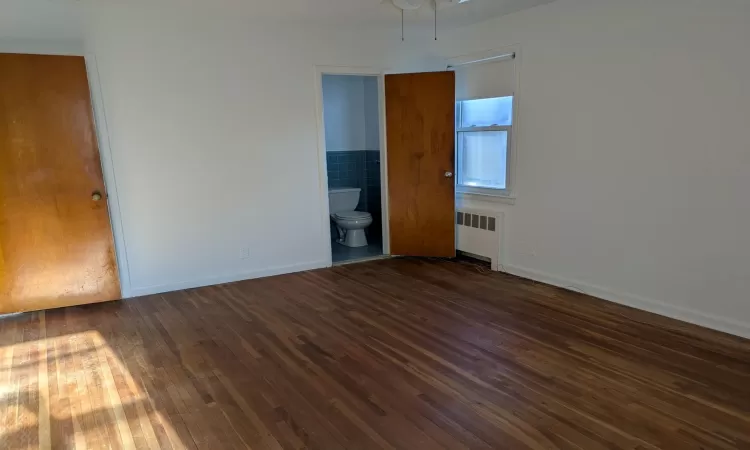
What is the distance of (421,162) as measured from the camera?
16.5 feet

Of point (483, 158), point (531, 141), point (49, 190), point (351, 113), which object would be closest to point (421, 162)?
point (483, 158)

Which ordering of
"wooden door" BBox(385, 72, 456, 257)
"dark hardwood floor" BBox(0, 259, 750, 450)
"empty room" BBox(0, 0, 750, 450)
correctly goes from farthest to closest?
"wooden door" BBox(385, 72, 456, 257) → "empty room" BBox(0, 0, 750, 450) → "dark hardwood floor" BBox(0, 259, 750, 450)

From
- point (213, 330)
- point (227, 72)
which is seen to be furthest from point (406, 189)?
point (213, 330)

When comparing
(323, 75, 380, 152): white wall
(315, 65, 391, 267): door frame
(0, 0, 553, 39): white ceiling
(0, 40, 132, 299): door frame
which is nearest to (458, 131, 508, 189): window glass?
(315, 65, 391, 267): door frame

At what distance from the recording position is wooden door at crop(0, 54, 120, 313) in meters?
3.55

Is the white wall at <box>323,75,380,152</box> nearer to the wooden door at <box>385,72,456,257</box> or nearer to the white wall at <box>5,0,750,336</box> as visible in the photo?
the wooden door at <box>385,72,456,257</box>

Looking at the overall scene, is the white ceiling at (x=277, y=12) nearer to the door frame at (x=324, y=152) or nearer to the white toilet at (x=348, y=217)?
the door frame at (x=324, y=152)

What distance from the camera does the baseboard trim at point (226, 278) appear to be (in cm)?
420

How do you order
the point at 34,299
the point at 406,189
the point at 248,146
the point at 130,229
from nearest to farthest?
1. the point at 34,299
2. the point at 130,229
3. the point at 248,146
4. the point at 406,189

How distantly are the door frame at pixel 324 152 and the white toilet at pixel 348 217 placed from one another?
428 millimetres

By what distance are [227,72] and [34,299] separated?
8.31 feet

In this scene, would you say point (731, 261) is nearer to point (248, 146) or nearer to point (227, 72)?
point (248, 146)

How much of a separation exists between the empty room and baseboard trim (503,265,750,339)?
2 cm

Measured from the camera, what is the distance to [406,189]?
515 centimetres
